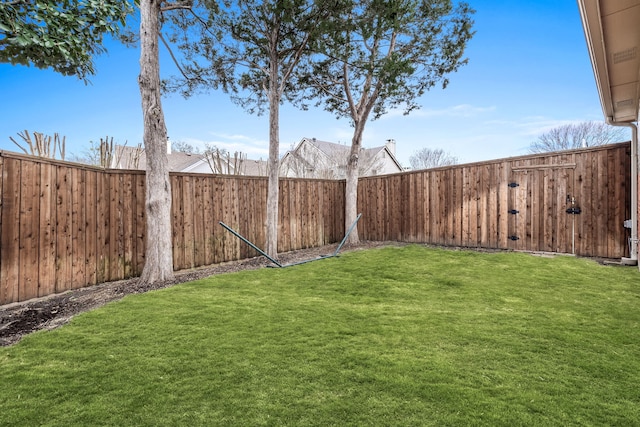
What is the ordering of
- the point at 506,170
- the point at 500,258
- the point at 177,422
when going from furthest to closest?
the point at 506,170 < the point at 500,258 < the point at 177,422

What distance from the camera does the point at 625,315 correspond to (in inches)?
107

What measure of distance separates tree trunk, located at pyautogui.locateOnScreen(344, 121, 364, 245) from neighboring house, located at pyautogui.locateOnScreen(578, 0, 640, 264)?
15.0 feet

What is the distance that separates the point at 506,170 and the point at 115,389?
645 cm

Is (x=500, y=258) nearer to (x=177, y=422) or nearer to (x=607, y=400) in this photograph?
(x=607, y=400)

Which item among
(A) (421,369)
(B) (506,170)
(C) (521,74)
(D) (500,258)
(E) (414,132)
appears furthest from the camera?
(E) (414,132)

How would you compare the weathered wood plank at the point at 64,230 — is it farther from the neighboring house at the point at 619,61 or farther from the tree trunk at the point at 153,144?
the neighboring house at the point at 619,61

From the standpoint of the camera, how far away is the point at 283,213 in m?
7.13

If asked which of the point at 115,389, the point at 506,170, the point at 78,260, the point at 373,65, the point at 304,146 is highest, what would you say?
the point at 304,146

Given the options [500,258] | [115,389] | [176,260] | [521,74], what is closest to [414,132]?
[521,74]

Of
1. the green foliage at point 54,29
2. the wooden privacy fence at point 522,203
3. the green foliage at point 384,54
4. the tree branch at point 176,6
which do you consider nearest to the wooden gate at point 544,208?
the wooden privacy fence at point 522,203

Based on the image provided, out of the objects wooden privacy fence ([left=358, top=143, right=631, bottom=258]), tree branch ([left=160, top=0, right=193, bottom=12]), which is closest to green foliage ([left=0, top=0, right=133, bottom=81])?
tree branch ([left=160, top=0, right=193, bottom=12])

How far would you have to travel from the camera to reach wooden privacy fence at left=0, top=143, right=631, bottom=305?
3.60 m

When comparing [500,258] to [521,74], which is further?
[521,74]

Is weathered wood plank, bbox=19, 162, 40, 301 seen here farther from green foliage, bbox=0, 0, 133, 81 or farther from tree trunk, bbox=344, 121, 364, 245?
tree trunk, bbox=344, 121, 364, 245
